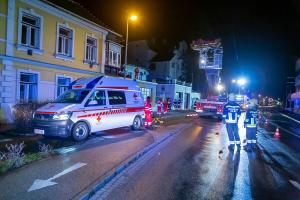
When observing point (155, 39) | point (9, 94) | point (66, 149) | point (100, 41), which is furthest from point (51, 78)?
point (155, 39)

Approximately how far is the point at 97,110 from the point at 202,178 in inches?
244

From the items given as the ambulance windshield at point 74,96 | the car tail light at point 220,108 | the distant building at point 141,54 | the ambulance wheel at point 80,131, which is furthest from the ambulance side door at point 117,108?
the distant building at point 141,54

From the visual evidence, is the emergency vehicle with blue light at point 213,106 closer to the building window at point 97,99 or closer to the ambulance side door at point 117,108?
the ambulance side door at point 117,108

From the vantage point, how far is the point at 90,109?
1140cm

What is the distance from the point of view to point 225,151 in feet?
33.4

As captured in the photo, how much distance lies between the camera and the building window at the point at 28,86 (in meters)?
16.8

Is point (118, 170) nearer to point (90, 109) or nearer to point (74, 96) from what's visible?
point (90, 109)

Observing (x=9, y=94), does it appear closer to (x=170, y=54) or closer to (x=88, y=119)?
(x=88, y=119)

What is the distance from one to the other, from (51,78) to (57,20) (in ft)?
12.5

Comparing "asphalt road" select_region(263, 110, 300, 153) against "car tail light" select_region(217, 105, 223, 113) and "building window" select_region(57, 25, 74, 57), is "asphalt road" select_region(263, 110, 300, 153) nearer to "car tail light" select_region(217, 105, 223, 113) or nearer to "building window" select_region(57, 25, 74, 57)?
"car tail light" select_region(217, 105, 223, 113)

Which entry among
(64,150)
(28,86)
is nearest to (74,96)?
(64,150)

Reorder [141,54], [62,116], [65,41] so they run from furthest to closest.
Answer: [141,54] → [65,41] → [62,116]

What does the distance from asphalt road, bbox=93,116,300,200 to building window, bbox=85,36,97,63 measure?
560 inches

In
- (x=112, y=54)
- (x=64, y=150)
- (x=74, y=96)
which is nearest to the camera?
(x=64, y=150)
